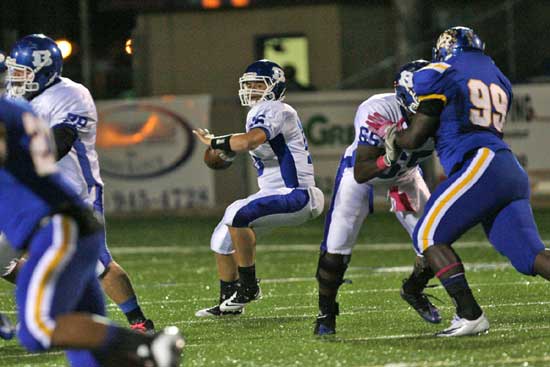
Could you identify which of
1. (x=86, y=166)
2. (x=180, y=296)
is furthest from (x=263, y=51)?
(x=86, y=166)

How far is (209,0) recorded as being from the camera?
62.7ft

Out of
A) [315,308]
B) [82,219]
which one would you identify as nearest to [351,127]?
[315,308]

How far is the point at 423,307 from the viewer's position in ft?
23.3

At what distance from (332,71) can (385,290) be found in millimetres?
10144

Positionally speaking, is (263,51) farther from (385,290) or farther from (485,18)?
(385,290)

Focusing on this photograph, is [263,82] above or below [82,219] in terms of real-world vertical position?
above

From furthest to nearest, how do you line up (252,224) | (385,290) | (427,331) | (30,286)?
(385,290)
(252,224)
(427,331)
(30,286)

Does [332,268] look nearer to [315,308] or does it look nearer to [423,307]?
[423,307]

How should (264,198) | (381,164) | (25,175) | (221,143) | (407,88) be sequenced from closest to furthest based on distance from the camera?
(25,175) → (381,164) → (407,88) → (221,143) → (264,198)

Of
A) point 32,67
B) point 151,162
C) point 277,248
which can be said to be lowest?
point 277,248

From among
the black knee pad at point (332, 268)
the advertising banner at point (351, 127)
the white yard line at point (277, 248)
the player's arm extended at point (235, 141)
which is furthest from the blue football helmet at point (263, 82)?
the advertising banner at point (351, 127)

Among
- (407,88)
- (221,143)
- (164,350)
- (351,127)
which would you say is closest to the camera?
(164,350)

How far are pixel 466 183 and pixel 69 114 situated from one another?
6.59ft

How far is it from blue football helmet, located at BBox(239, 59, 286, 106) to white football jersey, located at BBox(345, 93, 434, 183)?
113 centimetres
